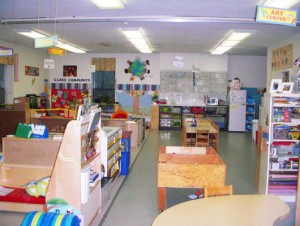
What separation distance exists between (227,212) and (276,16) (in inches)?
120

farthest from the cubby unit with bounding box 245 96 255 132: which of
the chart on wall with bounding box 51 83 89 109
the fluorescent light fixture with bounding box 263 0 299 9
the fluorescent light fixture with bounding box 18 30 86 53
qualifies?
the fluorescent light fixture with bounding box 263 0 299 9

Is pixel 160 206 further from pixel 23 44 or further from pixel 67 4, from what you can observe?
pixel 23 44

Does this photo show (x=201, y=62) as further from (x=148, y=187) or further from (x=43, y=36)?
(x=148, y=187)

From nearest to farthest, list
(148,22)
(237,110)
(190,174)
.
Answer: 1. (190,174)
2. (148,22)
3. (237,110)

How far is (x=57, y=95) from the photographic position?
14.3m

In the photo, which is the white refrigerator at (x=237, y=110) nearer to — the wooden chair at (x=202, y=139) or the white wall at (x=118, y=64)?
the white wall at (x=118, y=64)

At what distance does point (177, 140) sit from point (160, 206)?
6.18 meters

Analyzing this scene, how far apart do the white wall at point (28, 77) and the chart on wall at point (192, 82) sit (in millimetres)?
5432

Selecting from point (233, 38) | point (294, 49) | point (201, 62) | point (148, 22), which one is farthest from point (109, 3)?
point (201, 62)

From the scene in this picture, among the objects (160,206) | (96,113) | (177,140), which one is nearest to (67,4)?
(96,113)

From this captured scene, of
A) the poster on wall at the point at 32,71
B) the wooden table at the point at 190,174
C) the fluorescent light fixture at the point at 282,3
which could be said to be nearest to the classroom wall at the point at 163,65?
the poster on wall at the point at 32,71

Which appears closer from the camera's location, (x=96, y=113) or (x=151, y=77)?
(x=96, y=113)

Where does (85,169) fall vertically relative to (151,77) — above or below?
below

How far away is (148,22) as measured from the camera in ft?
24.5
